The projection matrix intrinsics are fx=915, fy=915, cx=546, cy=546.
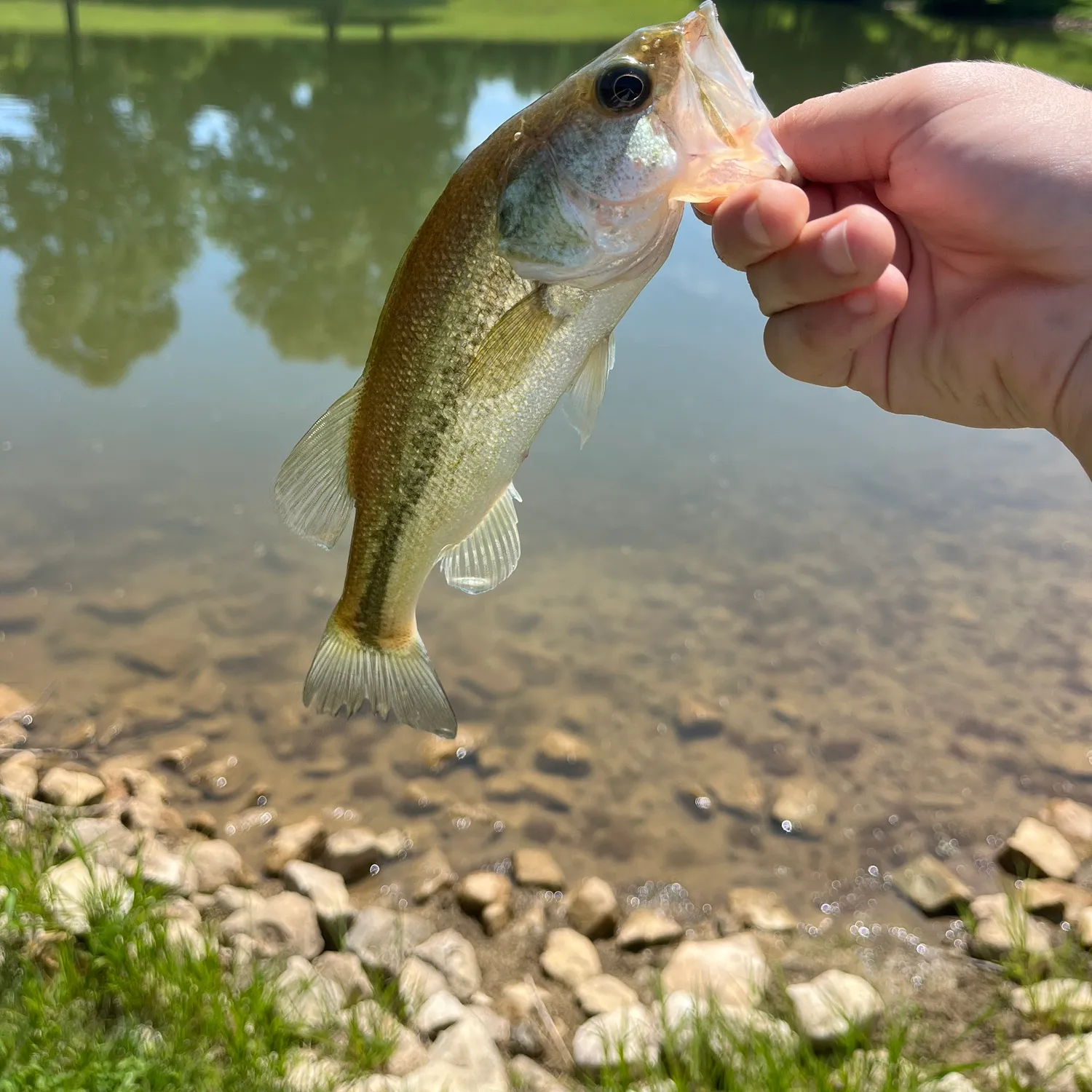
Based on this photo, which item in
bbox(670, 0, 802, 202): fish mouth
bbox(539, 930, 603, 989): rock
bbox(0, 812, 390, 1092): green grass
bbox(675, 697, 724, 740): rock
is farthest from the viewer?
bbox(675, 697, 724, 740): rock

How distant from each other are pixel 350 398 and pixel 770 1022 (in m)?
2.56

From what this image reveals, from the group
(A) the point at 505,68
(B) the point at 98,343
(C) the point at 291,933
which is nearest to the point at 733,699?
(C) the point at 291,933

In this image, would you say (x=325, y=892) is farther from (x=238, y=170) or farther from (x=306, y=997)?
(x=238, y=170)

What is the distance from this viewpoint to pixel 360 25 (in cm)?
3397

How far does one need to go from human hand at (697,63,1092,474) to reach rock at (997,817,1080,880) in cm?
268

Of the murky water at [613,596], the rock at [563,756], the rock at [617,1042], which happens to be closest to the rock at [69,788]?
the murky water at [613,596]

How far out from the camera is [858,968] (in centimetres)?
382

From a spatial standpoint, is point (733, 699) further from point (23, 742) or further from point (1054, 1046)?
point (23, 742)

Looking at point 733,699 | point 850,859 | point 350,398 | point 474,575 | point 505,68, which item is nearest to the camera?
point 350,398

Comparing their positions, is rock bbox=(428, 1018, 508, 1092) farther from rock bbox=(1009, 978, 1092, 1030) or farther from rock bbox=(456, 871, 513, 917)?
rock bbox=(1009, 978, 1092, 1030)

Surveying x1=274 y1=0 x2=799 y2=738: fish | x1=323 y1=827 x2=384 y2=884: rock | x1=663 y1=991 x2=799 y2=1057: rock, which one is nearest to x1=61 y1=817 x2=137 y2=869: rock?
x1=323 y1=827 x2=384 y2=884: rock

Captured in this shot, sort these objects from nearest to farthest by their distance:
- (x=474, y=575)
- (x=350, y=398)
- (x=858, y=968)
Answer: (x=350, y=398)
(x=474, y=575)
(x=858, y=968)

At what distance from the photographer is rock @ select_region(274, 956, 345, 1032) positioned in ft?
9.78

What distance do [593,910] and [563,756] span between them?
39.8 inches
